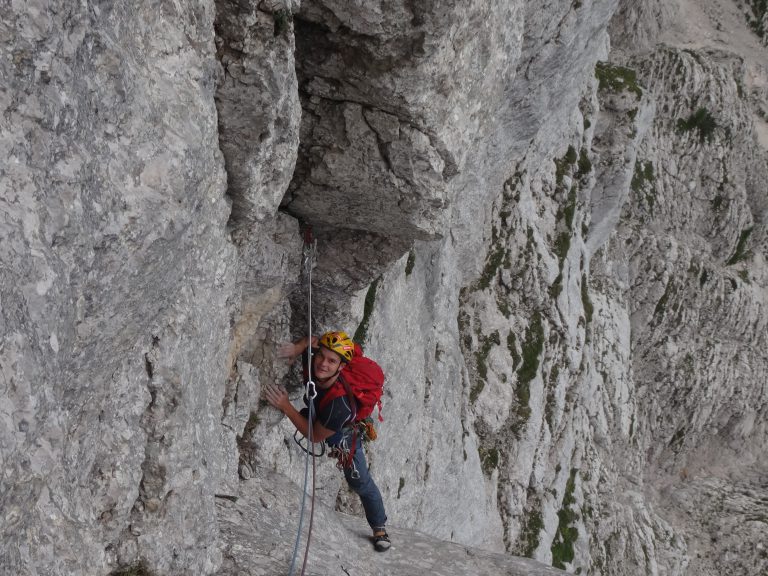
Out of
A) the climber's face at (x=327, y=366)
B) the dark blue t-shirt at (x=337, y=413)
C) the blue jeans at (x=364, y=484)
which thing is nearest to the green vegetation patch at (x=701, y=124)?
the blue jeans at (x=364, y=484)

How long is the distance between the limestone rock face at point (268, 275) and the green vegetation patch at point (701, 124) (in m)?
24.3

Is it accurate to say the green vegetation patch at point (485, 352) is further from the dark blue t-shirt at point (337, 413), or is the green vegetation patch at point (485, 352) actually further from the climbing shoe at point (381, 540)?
the dark blue t-shirt at point (337, 413)

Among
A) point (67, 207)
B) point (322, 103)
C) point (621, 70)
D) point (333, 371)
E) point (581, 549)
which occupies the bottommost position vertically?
point (581, 549)

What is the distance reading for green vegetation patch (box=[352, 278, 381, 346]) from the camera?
14.4 m

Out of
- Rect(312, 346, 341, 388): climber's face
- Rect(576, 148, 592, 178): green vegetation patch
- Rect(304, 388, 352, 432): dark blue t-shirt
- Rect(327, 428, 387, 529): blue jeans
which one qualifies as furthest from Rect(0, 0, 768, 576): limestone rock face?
Rect(576, 148, 592, 178): green vegetation patch

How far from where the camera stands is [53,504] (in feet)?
18.3

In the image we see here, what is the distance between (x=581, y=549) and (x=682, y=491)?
1848cm

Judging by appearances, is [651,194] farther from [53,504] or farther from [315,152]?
[53,504]

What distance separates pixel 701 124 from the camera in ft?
160

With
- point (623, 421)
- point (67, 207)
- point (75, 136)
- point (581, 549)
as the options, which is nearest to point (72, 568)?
point (67, 207)

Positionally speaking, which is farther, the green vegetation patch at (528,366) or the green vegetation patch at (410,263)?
the green vegetation patch at (528,366)

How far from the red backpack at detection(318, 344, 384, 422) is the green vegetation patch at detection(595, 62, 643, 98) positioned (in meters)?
32.8

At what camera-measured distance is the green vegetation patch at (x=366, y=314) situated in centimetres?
1444

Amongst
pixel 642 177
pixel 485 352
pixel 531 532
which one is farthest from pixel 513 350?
pixel 642 177
